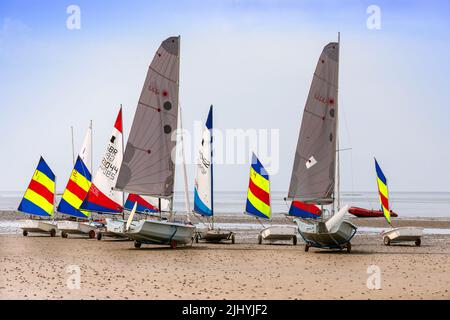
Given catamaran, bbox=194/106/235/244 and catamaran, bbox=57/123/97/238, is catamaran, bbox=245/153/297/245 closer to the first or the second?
catamaran, bbox=194/106/235/244

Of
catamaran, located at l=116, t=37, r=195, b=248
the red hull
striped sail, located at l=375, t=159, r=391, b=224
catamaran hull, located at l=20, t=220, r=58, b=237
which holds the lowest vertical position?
the red hull

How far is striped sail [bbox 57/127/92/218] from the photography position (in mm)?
43812

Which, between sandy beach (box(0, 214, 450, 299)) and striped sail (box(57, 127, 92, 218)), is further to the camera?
striped sail (box(57, 127, 92, 218))

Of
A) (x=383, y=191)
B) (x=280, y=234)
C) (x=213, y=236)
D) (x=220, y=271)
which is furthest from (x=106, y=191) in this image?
(x=220, y=271)

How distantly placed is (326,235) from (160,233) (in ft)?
23.5

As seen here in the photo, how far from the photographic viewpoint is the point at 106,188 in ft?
133

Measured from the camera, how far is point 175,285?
19.6m

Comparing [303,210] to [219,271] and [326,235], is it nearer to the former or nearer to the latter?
[326,235]

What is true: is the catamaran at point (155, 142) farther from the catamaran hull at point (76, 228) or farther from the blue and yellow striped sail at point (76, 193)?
the blue and yellow striped sail at point (76, 193)

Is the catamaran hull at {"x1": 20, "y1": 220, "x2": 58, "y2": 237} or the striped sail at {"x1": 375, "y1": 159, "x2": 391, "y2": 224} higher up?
the striped sail at {"x1": 375, "y1": 159, "x2": 391, "y2": 224}

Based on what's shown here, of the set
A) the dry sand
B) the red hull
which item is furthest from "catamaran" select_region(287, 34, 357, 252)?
the red hull

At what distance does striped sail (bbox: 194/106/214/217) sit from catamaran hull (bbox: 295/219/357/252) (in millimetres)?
7669

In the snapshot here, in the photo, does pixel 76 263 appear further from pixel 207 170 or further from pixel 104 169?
pixel 104 169
